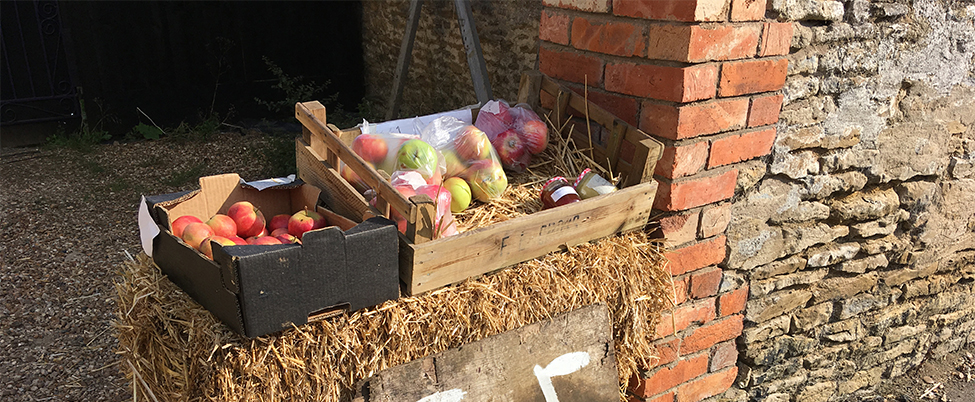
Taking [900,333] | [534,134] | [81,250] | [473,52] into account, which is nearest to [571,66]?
[534,134]

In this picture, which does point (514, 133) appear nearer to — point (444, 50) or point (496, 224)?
point (496, 224)

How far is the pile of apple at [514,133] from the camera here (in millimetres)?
2211

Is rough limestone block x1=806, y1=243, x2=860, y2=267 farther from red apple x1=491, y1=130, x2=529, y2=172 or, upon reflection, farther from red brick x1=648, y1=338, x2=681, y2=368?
red apple x1=491, y1=130, x2=529, y2=172

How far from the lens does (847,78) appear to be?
233 centimetres

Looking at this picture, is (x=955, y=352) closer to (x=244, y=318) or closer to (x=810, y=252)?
(x=810, y=252)

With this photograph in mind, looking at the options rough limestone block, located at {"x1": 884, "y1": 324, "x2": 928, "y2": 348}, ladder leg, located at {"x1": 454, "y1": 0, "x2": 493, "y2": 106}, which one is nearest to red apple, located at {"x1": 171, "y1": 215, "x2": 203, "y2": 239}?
rough limestone block, located at {"x1": 884, "y1": 324, "x2": 928, "y2": 348}

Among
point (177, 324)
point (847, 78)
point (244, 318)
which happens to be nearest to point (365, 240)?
point (244, 318)

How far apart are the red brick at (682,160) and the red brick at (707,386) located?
35.9 inches

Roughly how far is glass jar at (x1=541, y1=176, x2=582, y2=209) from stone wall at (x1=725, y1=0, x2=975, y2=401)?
0.69 m

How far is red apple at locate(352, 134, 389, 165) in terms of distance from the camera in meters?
2.00

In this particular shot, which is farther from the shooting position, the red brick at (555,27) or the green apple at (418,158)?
the red brick at (555,27)

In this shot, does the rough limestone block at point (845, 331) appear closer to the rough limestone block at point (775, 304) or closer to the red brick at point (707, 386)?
the rough limestone block at point (775, 304)

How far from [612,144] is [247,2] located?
587 cm

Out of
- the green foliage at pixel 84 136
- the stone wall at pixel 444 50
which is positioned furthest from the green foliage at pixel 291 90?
the green foliage at pixel 84 136
